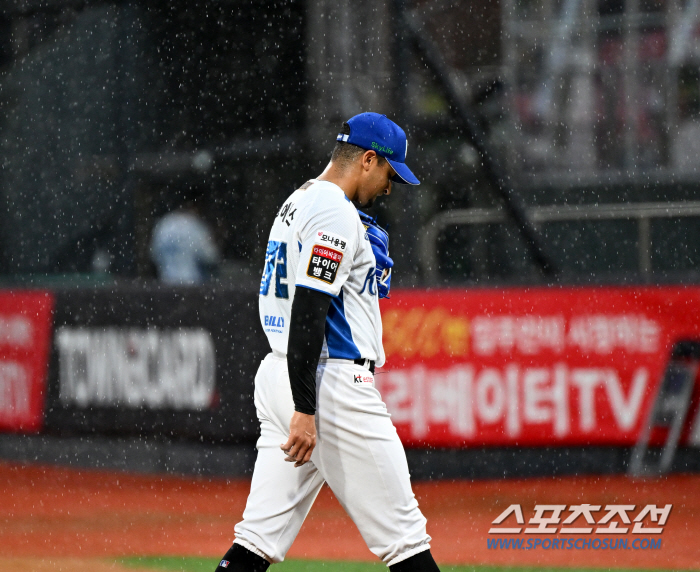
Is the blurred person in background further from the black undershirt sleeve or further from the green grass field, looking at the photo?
the black undershirt sleeve

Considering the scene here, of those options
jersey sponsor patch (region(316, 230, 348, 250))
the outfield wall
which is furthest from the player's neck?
the outfield wall

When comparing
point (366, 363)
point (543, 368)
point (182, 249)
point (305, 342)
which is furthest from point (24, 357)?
point (305, 342)

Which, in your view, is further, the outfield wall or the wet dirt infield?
the outfield wall

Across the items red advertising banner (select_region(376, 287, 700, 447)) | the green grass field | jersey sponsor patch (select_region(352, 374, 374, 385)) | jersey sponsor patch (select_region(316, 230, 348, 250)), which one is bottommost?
the green grass field

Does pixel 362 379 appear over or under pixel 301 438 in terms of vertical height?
over

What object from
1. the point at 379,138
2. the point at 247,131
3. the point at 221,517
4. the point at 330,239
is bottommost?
the point at 221,517

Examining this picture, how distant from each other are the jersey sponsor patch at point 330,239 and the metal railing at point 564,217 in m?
6.88

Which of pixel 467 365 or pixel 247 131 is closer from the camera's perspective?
pixel 467 365

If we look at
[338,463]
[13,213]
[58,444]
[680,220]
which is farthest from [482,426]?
[13,213]

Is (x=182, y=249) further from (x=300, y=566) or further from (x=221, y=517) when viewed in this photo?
(x=300, y=566)

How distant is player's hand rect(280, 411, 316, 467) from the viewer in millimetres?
3439

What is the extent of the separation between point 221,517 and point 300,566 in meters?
1.77

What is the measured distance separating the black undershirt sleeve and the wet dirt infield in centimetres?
304

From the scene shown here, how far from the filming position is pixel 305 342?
11.2 feet
